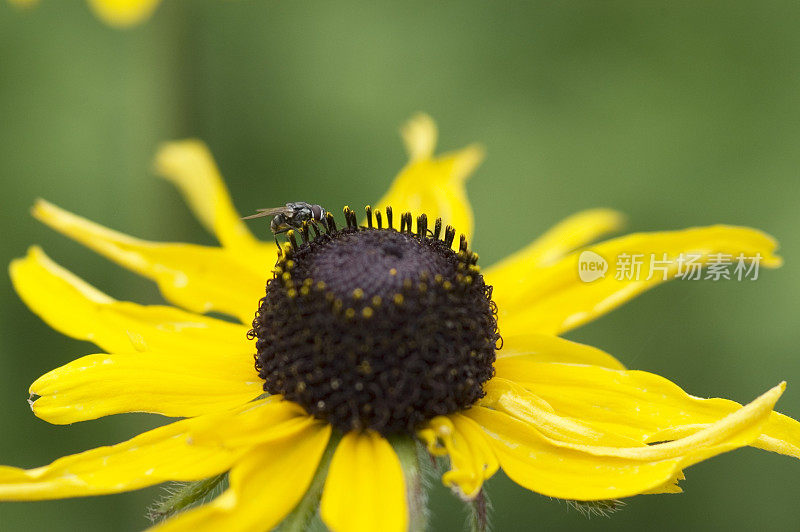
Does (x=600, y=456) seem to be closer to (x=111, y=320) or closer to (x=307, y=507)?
(x=307, y=507)

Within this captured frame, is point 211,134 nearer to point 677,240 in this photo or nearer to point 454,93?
point 454,93

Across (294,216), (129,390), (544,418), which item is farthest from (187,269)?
(544,418)

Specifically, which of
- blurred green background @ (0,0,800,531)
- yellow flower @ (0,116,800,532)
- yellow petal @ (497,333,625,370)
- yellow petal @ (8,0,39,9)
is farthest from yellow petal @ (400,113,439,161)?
yellow petal @ (8,0,39,9)

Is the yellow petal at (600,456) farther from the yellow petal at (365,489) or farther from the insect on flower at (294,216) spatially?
the insect on flower at (294,216)

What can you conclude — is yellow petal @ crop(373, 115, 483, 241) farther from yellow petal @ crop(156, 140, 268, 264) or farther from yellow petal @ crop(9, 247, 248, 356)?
yellow petal @ crop(9, 247, 248, 356)

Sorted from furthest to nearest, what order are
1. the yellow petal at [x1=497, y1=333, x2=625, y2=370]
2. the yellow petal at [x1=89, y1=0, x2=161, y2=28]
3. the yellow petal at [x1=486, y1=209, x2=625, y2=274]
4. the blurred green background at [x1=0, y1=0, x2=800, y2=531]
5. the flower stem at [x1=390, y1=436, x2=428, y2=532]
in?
1. the yellow petal at [x1=89, y1=0, x2=161, y2=28]
2. the blurred green background at [x1=0, y1=0, x2=800, y2=531]
3. the yellow petal at [x1=486, y1=209, x2=625, y2=274]
4. the yellow petal at [x1=497, y1=333, x2=625, y2=370]
5. the flower stem at [x1=390, y1=436, x2=428, y2=532]

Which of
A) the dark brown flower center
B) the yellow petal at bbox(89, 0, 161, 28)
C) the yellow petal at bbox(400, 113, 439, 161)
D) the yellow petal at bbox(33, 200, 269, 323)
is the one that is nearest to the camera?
the dark brown flower center

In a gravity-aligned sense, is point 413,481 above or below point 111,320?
below

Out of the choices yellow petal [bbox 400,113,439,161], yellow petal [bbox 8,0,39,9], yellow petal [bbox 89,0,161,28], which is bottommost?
yellow petal [bbox 400,113,439,161]
